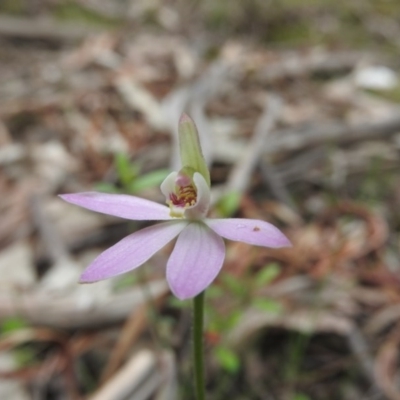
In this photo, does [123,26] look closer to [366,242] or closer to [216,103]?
[216,103]

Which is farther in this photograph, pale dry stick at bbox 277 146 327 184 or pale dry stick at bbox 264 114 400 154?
pale dry stick at bbox 264 114 400 154

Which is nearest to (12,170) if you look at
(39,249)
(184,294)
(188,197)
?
(39,249)

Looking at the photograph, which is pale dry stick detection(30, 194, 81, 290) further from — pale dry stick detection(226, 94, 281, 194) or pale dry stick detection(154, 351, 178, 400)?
pale dry stick detection(226, 94, 281, 194)

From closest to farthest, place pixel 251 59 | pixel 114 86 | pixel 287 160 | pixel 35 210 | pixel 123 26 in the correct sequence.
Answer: pixel 35 210
pixel 287 160
pixel 114 86
pixel 251 59
pixel 123 26

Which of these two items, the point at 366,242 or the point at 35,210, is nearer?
the point at 366,242

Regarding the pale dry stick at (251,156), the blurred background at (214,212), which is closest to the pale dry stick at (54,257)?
the blurred background at (214,212)

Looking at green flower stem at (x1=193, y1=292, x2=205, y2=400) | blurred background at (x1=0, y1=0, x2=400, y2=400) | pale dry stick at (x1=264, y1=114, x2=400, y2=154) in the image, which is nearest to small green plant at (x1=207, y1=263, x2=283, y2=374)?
blurred background at (x1=0, y1=0, x2=400, y2=400)
